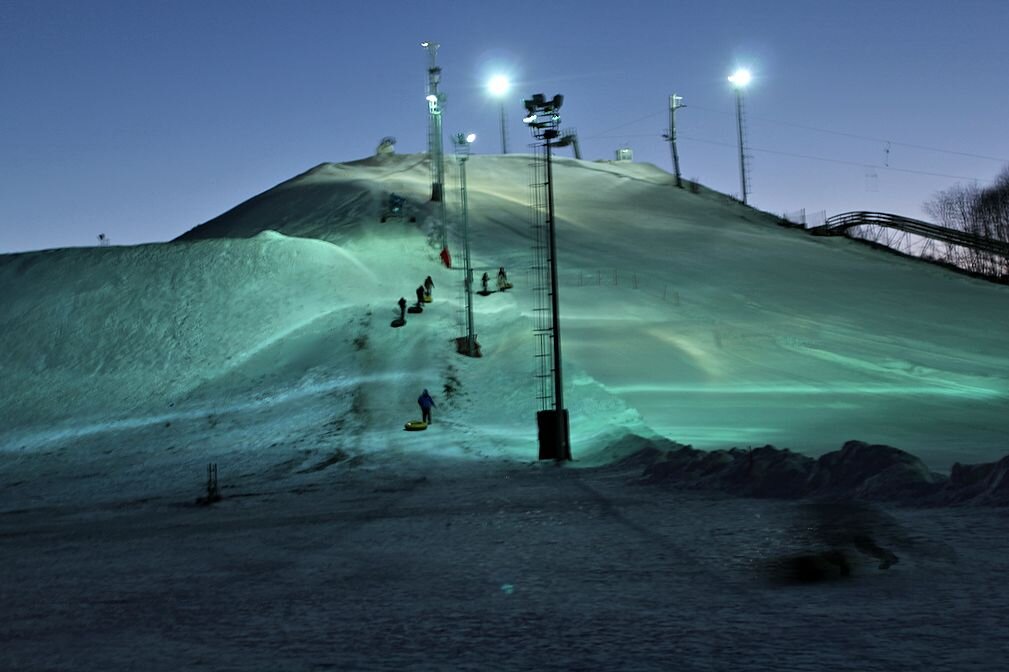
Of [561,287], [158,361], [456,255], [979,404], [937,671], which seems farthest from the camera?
[456,255]

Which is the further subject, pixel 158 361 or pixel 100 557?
pixel 158 361

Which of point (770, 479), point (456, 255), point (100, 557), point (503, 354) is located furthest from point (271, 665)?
point (456, 255)

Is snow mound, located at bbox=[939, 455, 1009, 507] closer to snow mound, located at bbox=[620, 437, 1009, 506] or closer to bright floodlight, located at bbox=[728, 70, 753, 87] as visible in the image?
snow mound, located at bbox=[620, 437, 1009, 506]

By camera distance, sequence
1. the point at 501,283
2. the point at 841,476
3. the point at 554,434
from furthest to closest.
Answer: the point at 501,283 < the point at 554,434 < the point at 841,476

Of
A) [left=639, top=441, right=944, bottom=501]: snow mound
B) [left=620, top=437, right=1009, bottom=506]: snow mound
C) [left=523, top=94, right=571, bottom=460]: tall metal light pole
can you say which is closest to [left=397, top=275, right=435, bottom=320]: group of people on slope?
[left=523, top=94, right=571, bottom=460]: tall metal light pole

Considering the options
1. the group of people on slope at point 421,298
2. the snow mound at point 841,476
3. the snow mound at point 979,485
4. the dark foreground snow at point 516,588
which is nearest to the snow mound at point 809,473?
the snow mound at point 841,476

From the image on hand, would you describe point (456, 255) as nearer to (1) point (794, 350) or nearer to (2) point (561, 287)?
(2) point (561, 287)

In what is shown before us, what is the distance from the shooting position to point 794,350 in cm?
4138

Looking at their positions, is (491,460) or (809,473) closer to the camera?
(809,473)

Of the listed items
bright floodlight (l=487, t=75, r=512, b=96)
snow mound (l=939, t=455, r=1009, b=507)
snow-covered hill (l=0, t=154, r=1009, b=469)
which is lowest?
snow mound (l=939, t=455, r=1009, b=507)

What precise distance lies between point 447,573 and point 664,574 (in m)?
2.42

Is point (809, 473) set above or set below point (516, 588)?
above

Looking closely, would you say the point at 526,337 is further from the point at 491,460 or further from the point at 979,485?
the point at 979,485

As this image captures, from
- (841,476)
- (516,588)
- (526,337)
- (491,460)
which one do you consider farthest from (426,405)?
(516,588)
